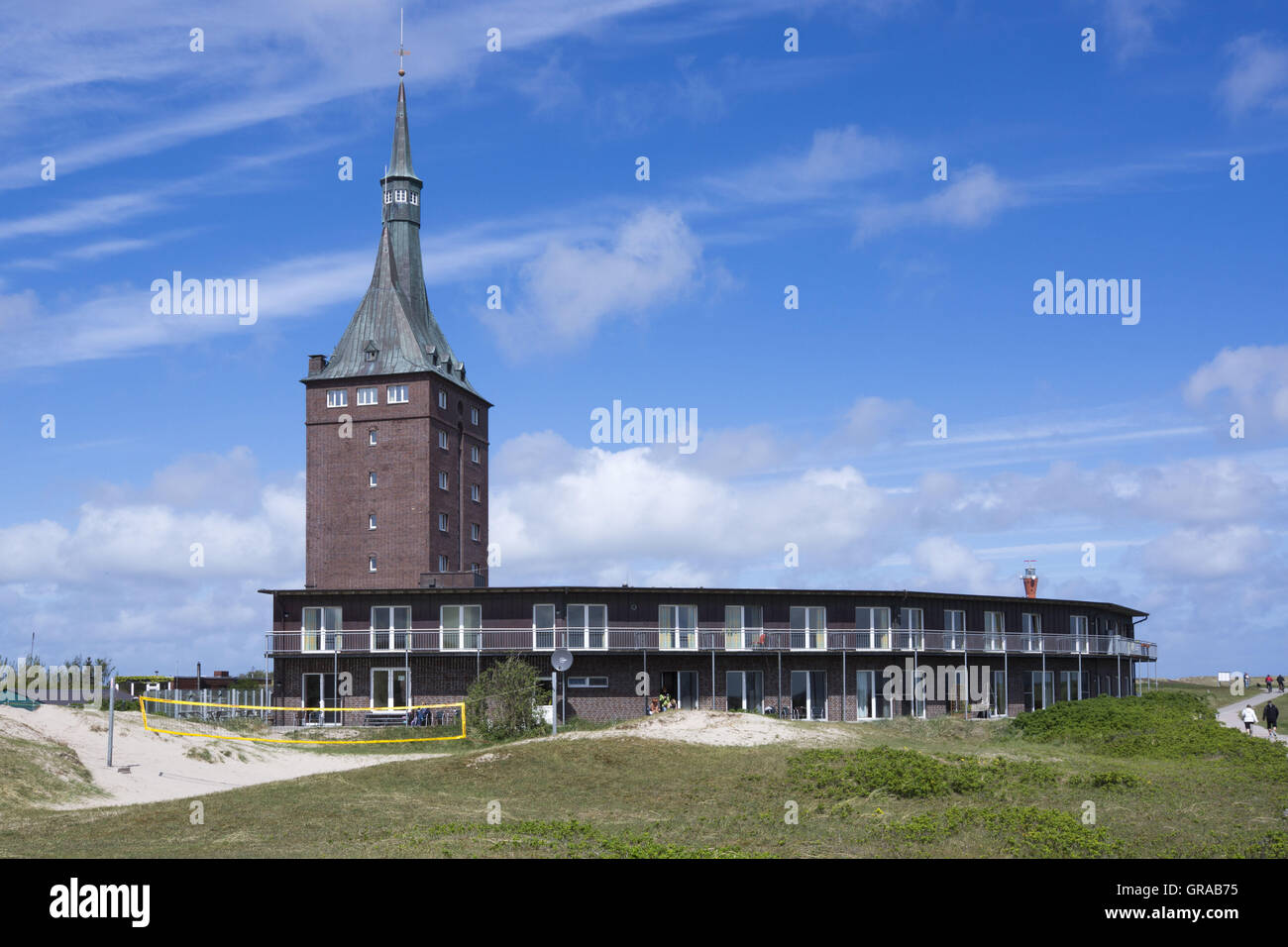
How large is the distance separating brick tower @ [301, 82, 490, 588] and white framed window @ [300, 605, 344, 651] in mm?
11268

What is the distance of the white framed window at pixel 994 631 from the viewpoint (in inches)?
2153

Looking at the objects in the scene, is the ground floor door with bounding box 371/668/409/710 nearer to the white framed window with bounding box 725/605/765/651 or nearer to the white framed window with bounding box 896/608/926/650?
the white framed window with bounding box 725/605/765/651

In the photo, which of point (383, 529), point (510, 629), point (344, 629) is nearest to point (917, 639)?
point (510, 629)

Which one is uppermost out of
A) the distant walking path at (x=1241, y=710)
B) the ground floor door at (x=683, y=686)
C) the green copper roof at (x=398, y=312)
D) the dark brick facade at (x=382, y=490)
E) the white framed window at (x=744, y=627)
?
the green copper roof at (x=398, y=312)

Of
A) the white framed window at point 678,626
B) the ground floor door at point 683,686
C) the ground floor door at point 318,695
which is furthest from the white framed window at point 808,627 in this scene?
the ground floor door at point 318,695

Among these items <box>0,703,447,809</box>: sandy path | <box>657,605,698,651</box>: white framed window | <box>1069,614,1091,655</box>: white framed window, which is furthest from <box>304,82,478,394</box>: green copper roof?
<box>1069,614,1091,655</box>: white framed window

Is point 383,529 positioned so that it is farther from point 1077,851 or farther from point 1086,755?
point 1077,851

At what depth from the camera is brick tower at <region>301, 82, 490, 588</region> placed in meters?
64.3

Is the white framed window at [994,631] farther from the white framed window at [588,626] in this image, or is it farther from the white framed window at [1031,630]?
the white framed window at [588,626]

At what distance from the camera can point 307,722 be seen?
50062 millimetres

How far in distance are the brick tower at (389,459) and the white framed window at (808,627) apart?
61.9 ft

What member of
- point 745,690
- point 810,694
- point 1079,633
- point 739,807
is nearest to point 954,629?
point 810,694

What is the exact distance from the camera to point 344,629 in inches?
1978
